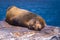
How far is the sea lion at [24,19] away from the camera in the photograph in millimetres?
3010

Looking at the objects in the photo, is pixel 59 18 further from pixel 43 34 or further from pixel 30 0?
pixel 43 34

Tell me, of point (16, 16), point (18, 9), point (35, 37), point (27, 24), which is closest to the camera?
point (35, 37)

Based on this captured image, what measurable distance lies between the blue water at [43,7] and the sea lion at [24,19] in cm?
14

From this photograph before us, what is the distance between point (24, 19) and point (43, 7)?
26.1 inches

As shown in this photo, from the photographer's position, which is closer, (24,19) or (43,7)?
(24,19)

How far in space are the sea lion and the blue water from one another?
0.14m

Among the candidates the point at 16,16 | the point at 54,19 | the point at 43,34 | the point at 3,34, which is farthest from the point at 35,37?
the point at 54,19

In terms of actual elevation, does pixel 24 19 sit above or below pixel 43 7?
below

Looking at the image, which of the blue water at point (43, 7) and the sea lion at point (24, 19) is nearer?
the sea lion at point (24, 19)

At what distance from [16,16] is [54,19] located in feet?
2.53

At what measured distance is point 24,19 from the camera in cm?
319

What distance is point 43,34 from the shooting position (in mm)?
2621

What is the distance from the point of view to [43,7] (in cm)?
368

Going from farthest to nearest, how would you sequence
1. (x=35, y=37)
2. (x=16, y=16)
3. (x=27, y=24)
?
1. (x=16, y=16)
2. (x=27, y=24)
3. (x=35, y=37)
